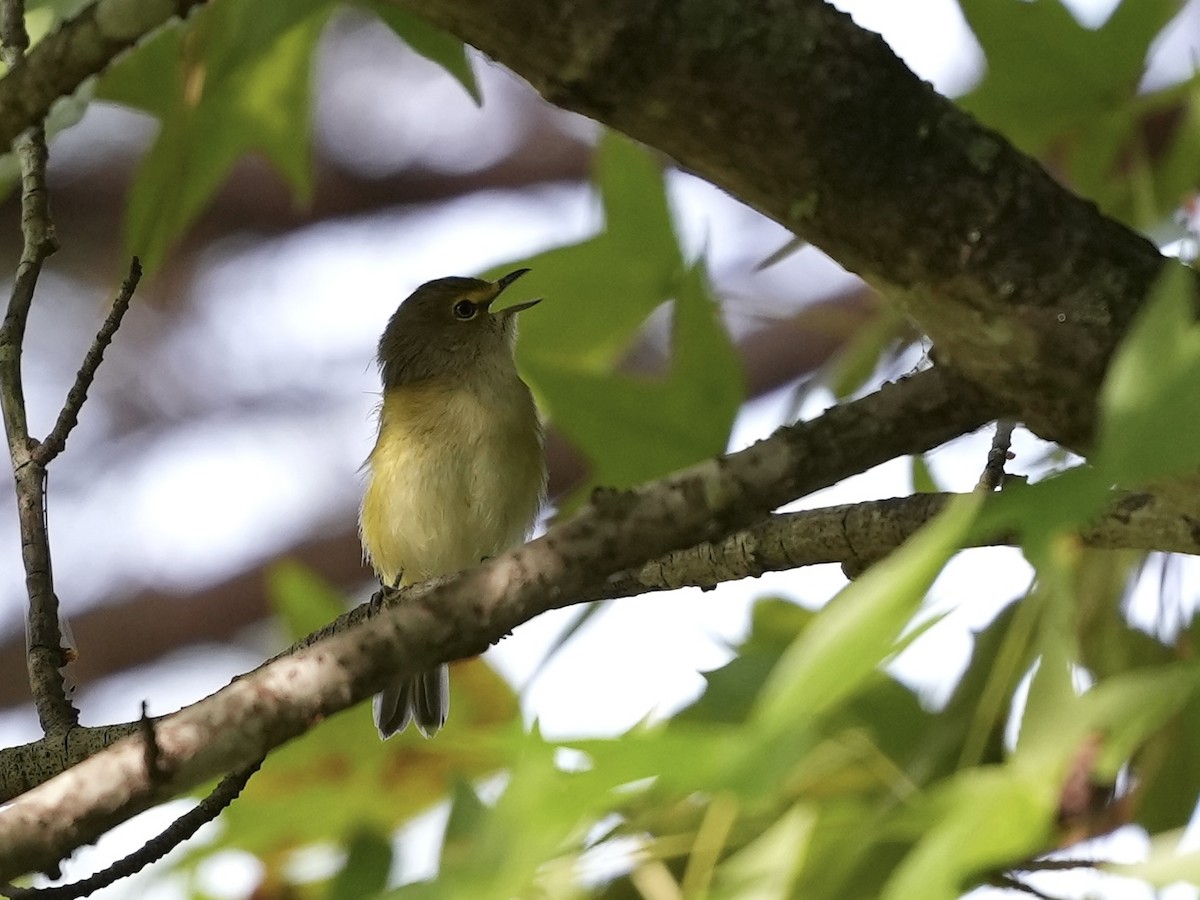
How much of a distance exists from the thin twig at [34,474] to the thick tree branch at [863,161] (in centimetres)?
79

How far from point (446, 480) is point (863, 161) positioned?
2.11 meters

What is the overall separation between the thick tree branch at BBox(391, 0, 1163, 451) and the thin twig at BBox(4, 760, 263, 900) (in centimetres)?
72

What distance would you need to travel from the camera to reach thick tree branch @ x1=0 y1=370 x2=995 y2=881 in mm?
965

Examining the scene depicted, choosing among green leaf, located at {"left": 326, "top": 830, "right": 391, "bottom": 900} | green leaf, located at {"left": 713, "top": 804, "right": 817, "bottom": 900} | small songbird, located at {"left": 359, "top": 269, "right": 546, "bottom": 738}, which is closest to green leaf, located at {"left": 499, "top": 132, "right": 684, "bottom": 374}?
green leaf, located at {"left": 326, "top": 830, "right": 391, "bottom": 900}

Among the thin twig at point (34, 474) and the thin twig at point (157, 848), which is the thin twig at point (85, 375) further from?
the thin twig at point (157, 848)

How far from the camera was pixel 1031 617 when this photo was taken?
1.08 m

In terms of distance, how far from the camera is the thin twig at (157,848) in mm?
1369

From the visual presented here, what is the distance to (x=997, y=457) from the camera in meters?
1.57

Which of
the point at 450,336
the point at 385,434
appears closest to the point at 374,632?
the point at 385,434

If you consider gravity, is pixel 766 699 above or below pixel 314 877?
below

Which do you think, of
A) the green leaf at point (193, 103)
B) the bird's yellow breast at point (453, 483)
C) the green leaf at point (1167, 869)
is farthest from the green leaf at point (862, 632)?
the bird's yellow breast at point (453, 483)

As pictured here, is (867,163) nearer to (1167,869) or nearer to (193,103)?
(1167,869)

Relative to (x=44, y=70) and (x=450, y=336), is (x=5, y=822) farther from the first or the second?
(x=450, y=336)

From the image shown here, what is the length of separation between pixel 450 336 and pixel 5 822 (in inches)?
105
